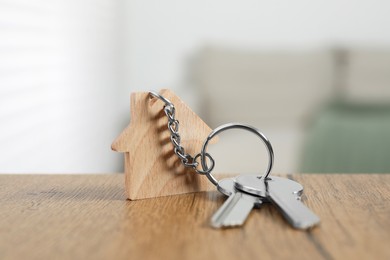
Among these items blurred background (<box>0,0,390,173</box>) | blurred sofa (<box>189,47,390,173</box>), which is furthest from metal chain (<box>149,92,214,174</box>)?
blurred sofa (<box>189,47,390,173</box>)

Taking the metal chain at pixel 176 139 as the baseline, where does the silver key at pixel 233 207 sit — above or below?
below

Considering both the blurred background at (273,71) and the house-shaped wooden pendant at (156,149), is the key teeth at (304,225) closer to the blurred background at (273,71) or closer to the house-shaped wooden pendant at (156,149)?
the house-shaped wooden pendant at (156,149)

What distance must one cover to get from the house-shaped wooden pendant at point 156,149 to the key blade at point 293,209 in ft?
0.31

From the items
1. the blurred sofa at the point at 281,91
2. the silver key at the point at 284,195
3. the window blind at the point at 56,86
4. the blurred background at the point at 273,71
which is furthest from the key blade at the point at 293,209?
the blurred sofa at the point at 281,91

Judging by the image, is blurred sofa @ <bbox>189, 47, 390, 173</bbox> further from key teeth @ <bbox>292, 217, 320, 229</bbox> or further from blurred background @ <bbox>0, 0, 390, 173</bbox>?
key teeth @ <bbox>292, 217, 320, 229</bbox>

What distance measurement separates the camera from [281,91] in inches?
97.0

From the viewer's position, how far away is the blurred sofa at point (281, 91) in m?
2.43

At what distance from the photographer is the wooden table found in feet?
1.37

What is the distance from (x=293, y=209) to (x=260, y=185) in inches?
2.7

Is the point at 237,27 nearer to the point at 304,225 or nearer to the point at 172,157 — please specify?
the point at 172,157

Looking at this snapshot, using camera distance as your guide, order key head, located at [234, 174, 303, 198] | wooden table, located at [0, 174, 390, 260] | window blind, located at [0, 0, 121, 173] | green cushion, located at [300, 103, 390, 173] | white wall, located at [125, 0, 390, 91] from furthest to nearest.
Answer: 1. white wall, located at [125, 0, 390, 91]
2. green cushion, located at [300, 103, 390, 173]
3. window blind, located at [0, 0, 121, 173]
4. key head, located at [234, 174, 303, 198]
5. wooden table, located at [0, 174, 390, 260]

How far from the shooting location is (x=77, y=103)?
1559 mm

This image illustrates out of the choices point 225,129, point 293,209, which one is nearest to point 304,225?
point 293,209

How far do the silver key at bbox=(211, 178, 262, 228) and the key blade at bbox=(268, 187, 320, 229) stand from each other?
2 centimetres
